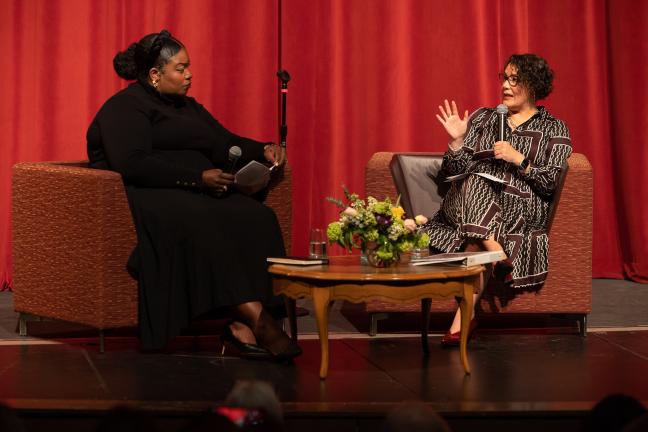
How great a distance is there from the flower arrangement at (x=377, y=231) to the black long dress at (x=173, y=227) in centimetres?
44

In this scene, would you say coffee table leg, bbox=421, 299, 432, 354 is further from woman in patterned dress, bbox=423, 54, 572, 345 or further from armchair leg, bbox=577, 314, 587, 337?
armchair leg, bbox=577, 314, 587, 337

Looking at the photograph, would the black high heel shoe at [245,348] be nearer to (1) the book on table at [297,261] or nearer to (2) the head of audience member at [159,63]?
(1) the book on table at [297,261]

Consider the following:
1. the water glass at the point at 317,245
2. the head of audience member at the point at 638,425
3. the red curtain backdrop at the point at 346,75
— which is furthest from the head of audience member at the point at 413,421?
the red curtain backdrop at the point at 346,75

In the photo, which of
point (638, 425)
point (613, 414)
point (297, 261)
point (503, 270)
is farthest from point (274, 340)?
point (638, 425)

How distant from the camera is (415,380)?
368 cm

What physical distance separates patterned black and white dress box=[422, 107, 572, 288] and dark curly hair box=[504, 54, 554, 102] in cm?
10

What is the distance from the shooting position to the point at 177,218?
4.04m

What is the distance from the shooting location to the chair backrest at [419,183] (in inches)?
185

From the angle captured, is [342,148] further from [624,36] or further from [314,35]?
[624,36]

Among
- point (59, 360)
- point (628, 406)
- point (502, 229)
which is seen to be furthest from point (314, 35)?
point (628, 406)

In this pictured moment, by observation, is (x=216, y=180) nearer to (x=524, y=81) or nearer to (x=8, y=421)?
(x=524, y=81)

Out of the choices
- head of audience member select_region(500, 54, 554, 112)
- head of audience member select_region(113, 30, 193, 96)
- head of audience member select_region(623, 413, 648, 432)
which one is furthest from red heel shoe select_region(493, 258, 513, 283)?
head of audience member select_region(623, 413, 648, 432)

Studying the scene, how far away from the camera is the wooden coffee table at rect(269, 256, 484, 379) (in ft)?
11.9

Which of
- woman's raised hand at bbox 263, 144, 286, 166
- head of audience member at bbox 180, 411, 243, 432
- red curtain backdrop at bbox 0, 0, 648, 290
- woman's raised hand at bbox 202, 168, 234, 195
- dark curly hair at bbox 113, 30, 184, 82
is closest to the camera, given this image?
head of audience member at bbox 180, 411, 243, 432
